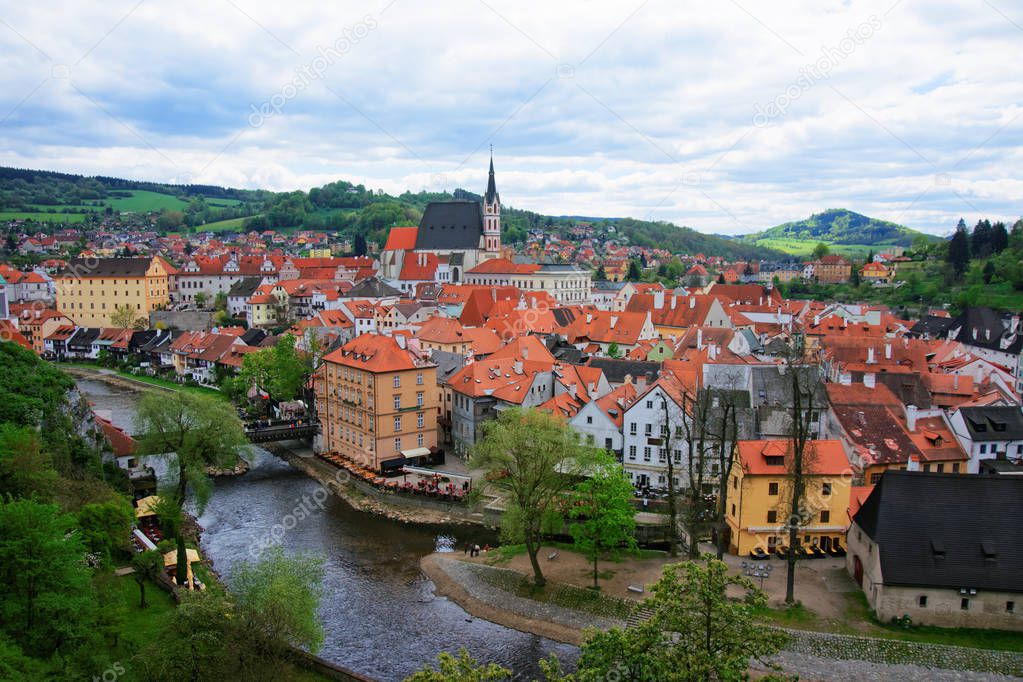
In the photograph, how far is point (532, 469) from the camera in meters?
26.5

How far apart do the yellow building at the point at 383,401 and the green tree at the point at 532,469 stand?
11561 mm

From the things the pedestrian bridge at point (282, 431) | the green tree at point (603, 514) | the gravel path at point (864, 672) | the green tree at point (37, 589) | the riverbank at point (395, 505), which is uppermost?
the green tree at point (37, 589)

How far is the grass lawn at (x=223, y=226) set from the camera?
18307cm

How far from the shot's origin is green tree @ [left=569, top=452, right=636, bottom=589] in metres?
25.9

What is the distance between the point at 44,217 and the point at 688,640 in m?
179

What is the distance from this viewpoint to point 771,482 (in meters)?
27.0

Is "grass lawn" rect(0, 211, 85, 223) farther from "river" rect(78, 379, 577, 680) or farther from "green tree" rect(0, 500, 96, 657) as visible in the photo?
"green tree" rect(0, 500, 96, 657)

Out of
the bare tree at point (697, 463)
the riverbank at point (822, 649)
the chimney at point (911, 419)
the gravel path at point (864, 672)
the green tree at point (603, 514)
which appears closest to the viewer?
the gravel path at point (864, 672)

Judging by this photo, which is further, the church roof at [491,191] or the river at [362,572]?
the church roof at [491,191]

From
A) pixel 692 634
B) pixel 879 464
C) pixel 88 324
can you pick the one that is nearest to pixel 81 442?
pixel 692 634

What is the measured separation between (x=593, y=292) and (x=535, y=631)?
260 ft

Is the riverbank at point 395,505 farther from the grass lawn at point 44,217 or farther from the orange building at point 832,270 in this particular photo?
the grass lawn at point 44,217

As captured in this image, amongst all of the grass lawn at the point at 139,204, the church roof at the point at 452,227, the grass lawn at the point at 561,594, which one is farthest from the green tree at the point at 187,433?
the grass lawn at the point at 139,204

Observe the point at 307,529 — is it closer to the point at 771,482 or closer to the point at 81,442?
the point at 81,442
